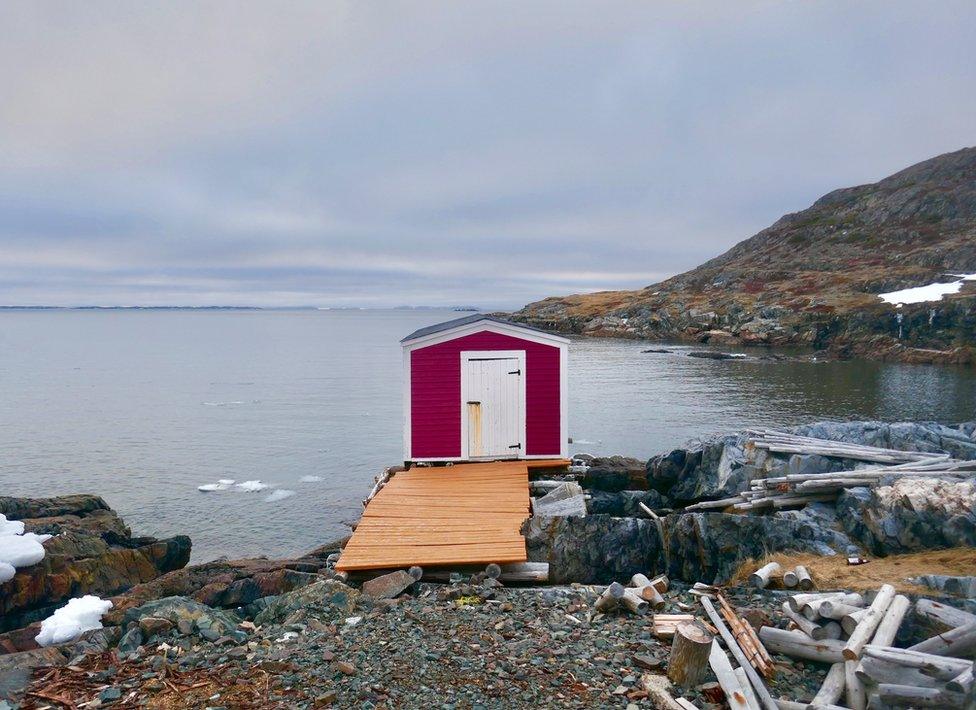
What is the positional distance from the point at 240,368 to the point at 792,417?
59.5 m

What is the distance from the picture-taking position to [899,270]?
89.5 meters

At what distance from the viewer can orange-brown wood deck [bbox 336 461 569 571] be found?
37.3 feet

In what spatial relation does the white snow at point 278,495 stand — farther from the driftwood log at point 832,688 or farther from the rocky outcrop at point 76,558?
the driftwood log at point 832,688

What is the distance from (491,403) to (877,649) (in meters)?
11.1

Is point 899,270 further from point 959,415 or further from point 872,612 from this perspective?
point 872,612

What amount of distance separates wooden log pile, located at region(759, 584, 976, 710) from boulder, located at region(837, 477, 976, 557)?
12.4 ft

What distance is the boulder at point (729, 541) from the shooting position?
38.3 feet

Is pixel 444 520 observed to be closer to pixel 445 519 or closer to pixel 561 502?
pixel 445 519

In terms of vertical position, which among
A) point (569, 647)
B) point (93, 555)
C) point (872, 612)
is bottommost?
point (93, 555)

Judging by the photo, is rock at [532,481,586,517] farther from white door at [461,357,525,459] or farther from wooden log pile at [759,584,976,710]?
wooden log pile at [759,584,976,710]

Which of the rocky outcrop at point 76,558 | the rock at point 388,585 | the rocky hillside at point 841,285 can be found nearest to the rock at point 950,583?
the rock at point 388,585

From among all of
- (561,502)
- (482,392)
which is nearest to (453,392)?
(482,392)

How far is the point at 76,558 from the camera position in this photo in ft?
47.1

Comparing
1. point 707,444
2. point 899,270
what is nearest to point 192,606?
point 707,444
